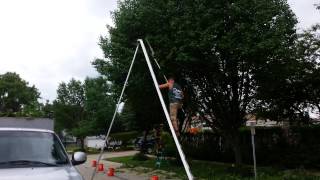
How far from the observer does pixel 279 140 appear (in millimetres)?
24219

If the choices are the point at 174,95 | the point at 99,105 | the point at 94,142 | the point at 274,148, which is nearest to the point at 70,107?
the point at 94,142

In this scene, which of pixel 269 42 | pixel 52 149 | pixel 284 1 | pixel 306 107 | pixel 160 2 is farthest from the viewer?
pixel 306 107

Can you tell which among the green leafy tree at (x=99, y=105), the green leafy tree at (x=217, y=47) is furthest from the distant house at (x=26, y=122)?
the green leafy tree at (x=99, y=105)

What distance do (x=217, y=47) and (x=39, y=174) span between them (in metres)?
11.6

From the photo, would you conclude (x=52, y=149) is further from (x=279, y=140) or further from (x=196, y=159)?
(x=196, y=159)

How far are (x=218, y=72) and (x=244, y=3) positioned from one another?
2784 millimetres

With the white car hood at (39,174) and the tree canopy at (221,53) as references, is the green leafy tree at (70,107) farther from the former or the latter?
the white car hood at (39,174)

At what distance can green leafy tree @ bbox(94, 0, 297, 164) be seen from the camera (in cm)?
1739

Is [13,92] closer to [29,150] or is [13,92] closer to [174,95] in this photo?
[174,95]

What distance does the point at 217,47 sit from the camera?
695 inches

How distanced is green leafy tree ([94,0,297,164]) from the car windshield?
30.6ft

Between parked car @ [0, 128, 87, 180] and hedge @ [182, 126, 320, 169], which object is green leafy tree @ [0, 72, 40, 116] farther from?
parked car @ [0, 128, 87, 180]

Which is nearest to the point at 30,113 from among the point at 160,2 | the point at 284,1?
the point at 160,2

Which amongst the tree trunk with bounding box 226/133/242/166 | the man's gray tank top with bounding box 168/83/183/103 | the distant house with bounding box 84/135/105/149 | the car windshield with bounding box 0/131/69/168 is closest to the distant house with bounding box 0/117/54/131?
the man's gray tank top with bounding box 168/83/183/103
